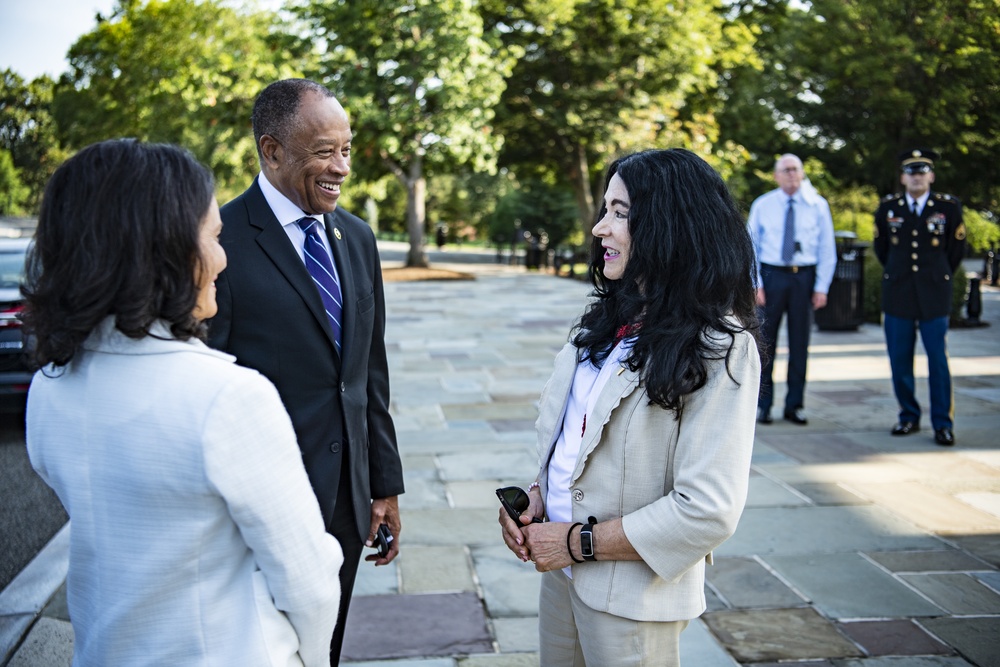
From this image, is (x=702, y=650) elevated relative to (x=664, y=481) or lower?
lower

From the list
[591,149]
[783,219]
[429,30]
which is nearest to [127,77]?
[429,30]

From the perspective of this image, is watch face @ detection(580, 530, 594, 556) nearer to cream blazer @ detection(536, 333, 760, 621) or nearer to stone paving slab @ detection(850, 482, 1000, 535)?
cream blazer @ detection(536, 333, 760, 621)

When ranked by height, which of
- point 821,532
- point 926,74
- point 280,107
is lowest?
point 821,532

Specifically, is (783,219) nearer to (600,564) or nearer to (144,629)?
(600,564)

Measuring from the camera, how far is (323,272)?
98.6 inches

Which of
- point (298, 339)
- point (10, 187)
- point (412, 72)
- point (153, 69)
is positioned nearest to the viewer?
point (298, 339)

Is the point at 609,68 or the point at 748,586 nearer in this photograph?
the point at 748,586

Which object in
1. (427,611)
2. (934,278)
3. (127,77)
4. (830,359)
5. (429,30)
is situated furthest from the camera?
(127,77)

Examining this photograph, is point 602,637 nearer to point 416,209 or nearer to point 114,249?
point 114,249

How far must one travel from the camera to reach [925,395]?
330 inches

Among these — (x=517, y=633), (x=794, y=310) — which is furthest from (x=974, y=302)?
(x=517, y=633)

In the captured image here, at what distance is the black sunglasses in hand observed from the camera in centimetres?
220

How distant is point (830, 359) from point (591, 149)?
48.2ft

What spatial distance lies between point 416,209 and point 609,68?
6202mm
